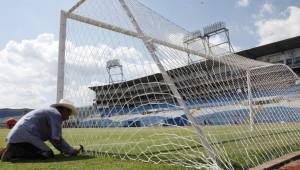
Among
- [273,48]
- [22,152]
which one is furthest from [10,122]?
[273,48]

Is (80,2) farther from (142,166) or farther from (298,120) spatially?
(298,120)

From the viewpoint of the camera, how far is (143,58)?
5.10m

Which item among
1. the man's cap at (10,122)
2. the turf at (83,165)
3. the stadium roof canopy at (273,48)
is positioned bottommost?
the turf at (83,165)

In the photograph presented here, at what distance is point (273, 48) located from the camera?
2794 centimetres

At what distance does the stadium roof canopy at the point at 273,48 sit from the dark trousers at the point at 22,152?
2489cm

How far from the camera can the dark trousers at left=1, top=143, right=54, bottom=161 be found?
4.05 meters

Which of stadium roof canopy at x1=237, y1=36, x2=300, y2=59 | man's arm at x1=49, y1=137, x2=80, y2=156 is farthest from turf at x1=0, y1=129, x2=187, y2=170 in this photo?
stadium roof canopy at x1=237, y1=36, x2=300, y2=59

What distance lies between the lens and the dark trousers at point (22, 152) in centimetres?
405

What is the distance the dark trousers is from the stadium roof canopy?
2489 cm

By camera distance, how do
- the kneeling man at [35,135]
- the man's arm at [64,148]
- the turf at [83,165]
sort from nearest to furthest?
the turf at [83,165], the kneeling man at [35,135], the man's arm at [64,148]

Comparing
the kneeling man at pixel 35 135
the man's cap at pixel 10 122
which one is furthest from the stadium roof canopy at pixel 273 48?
the kneeling man at pixel 35 135

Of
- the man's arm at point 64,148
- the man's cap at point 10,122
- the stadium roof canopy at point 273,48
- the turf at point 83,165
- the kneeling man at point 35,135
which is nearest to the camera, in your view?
the turf at point 83,165

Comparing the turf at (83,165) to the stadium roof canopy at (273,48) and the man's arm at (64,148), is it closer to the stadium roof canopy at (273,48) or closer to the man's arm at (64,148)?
the man's arm at (64,148)

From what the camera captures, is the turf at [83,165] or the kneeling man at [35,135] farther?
the kneeling man at [35,135]
